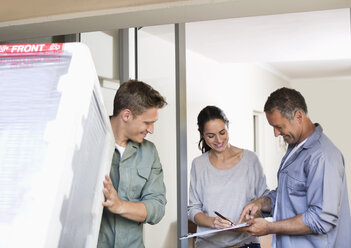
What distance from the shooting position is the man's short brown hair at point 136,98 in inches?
58.9

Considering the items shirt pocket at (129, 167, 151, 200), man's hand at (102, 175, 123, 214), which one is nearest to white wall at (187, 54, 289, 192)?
shirt pocket at (129, 167, 151, 200)

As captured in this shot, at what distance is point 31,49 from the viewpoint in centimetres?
83

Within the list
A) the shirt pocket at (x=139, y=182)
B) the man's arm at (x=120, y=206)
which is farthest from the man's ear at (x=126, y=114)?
the man's arm at (x=120, y=206)

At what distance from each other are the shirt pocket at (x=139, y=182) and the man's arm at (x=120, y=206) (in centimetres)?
11

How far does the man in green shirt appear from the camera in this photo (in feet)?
4.83

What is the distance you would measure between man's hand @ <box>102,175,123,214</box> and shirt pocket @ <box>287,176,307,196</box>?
82 centimetres

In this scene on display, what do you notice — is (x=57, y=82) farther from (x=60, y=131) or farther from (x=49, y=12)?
(x=49, y=12)

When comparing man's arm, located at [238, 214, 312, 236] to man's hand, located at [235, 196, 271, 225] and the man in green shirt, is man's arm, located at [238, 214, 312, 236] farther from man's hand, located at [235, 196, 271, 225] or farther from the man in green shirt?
the man in green shirt

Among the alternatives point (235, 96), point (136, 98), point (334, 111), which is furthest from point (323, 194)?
point (334, 111)

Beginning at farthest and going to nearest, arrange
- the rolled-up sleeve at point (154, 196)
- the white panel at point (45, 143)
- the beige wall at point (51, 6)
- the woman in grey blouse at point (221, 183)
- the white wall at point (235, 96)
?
the white wall at point (235, 96) → the woman in grey blouse at point (221, 183) → the beige wall at point (51, 6) → the rolled-up sleeve at point (154, 196) → the white panel at point (45, 143)

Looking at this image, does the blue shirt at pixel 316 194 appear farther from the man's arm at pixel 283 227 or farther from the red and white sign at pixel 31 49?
the red and white sign at pixel 31 49

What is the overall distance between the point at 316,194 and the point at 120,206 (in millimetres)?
815

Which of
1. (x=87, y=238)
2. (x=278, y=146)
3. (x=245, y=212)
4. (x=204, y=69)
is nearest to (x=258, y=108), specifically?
(x=278, y=146)

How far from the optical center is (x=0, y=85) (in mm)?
842
